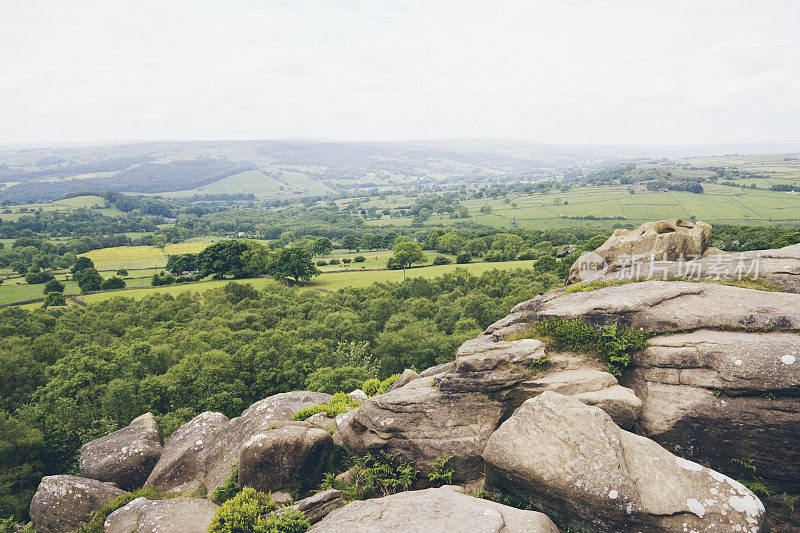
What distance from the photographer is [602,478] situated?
12.0 metres

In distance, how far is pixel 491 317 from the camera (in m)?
56.0

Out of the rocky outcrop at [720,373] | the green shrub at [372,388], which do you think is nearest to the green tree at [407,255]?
the green shrub at [372,388]

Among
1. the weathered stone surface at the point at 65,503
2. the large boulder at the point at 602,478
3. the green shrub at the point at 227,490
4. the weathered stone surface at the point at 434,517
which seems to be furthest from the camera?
the weathered stone surface at the point at 65,503

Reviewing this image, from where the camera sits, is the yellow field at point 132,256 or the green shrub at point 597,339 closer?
the green shrub at point 597,339

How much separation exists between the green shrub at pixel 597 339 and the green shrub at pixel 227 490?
15967 mm

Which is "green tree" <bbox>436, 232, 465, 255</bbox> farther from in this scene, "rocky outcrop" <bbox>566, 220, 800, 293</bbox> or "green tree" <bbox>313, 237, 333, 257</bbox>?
"rocky outcrop" <bbox>566, 220, 800, 293</bbox>

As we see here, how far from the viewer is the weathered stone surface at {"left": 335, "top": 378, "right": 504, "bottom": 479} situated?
16094 mm

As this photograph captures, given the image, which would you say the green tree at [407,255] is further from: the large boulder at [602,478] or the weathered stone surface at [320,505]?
the large boulder at [602,478]

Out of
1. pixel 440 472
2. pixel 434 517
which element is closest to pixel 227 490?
pixel 440 472

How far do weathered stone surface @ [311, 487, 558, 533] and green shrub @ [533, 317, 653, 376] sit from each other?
25.0ft

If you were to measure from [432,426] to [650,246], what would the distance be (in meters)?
19.3

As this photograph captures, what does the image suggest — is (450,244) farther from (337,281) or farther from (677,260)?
(677,260)

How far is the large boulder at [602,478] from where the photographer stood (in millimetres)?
11367

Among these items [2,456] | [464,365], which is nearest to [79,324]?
[2,456]
